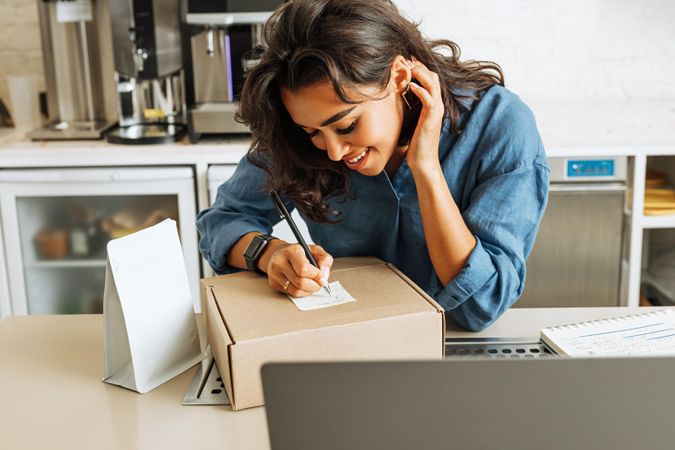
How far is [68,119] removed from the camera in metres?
2.97

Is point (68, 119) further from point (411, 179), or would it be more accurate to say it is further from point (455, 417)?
point (455, 417)

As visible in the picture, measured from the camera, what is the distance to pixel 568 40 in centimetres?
312

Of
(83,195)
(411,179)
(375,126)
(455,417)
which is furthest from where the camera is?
(83,195)

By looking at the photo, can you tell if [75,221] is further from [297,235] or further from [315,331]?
[315,331]

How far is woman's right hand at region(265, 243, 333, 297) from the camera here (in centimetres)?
119

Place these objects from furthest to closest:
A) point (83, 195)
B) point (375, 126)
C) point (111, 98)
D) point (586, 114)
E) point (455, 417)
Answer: point (111, 98) < point (586, 114) < point (83, 195) < point (375, 126) < point (455, 417)

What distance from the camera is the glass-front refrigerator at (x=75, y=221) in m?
2.60

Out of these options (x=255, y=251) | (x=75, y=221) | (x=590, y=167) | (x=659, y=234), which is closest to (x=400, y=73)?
(x=255, y=251)

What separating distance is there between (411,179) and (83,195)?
1.55 meters

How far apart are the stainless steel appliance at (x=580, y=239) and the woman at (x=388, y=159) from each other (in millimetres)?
1135

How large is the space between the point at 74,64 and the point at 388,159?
6.24 feet

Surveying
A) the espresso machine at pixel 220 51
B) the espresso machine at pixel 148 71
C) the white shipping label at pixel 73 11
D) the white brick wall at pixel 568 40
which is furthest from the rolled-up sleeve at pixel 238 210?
the white brick wall at pixel 568 40

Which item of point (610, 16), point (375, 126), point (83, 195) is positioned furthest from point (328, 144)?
point (610, 16)

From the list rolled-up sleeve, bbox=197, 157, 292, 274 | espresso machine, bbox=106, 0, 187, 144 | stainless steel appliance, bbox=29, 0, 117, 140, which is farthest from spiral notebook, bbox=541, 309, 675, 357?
stainless steel appliance, bbox=29, 0, 117, 140
